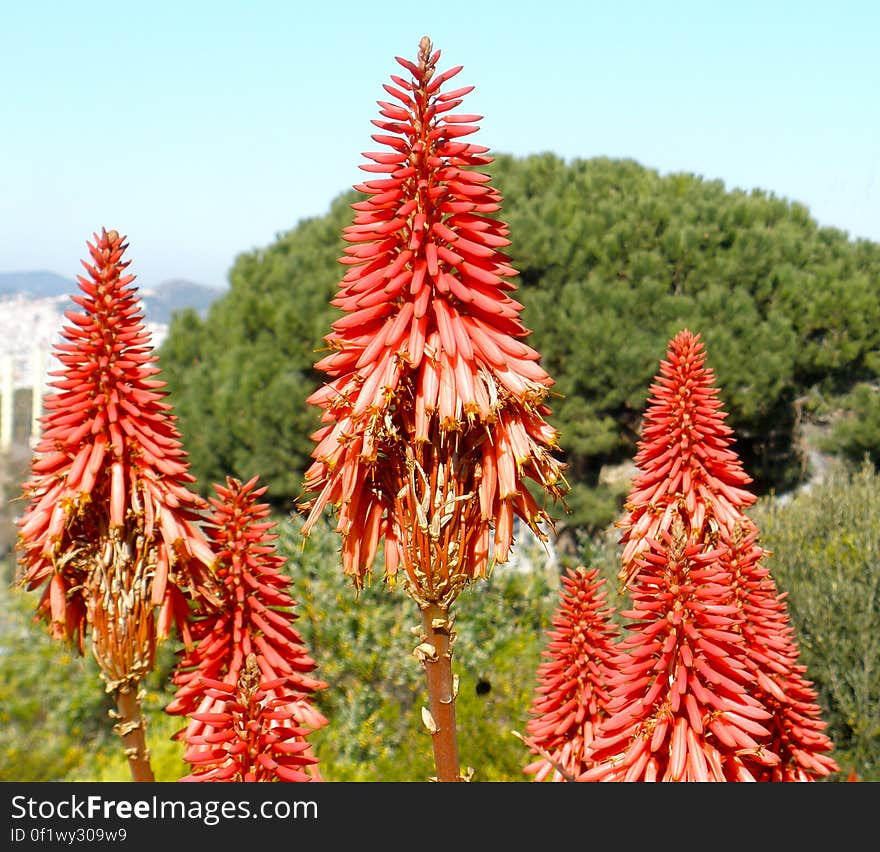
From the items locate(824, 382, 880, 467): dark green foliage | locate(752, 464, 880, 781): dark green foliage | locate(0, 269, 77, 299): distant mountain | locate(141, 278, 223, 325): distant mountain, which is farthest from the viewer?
locate(0, 269, 77, 299): distant mountain

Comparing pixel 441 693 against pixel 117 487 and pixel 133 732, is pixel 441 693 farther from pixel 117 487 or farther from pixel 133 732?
pixel 117 487

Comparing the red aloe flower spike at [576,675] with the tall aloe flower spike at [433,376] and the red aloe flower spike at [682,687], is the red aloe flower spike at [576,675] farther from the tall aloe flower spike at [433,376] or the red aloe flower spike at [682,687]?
the tall aloe flower spike at [433,376]

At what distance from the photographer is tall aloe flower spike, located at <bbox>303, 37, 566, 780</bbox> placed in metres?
3.00

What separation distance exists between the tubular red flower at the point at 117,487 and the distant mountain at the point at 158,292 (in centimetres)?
1952

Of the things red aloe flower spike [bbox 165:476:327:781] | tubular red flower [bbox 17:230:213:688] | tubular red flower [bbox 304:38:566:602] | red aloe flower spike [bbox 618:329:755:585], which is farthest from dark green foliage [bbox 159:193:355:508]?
tubular red flower [bbox 304:38:566:602]

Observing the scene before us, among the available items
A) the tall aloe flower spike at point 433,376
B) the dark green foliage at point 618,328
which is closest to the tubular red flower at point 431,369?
the tall aloe flower spike at point 433,376

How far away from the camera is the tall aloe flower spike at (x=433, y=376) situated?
9.84ft

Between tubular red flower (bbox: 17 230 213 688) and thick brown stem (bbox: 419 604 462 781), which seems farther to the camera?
tubular red flower (bbox: 17 230 213 688)

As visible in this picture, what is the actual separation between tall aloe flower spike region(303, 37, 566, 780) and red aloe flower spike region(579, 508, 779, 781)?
46cm

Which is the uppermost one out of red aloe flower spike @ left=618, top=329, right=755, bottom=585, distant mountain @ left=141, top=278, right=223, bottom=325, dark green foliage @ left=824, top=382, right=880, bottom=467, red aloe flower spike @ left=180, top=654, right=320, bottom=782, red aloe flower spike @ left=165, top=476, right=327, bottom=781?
distant mountain @ left=141, top=278, right=223, bottom=325

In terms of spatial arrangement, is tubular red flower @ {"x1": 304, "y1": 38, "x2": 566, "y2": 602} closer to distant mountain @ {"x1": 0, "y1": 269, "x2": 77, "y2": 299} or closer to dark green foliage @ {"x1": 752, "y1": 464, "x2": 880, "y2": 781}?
dark green foliage @ {"x1": 752, "y1": 464, "x2": 880, "y2": 781}

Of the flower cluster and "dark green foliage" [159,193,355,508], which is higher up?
"dark green foliage" [159,193,355,508]

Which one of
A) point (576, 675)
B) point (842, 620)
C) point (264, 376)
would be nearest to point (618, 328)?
point (264, 376)

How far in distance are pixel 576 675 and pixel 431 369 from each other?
1.62 metres
